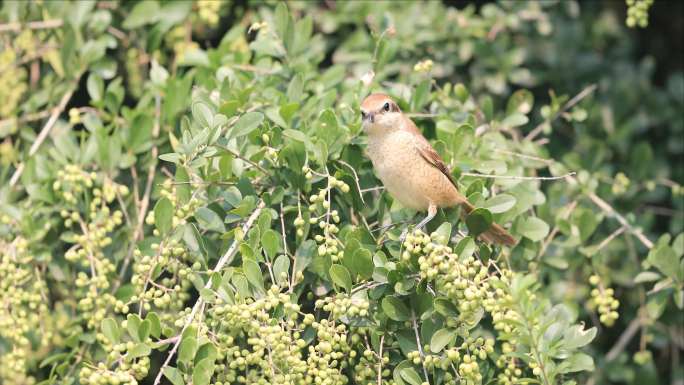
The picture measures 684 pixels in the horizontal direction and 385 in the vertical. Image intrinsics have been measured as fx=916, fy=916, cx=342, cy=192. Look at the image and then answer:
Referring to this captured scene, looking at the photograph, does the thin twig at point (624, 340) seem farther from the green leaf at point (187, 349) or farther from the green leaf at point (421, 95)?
the green leaf at point (187, 349)

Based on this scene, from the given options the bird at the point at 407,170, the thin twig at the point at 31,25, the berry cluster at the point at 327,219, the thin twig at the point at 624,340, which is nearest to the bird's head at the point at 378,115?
the bird at the point at 407,170

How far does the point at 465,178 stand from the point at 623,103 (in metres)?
2.12

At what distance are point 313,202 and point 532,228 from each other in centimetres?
90

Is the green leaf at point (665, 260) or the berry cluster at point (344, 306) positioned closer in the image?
the berry cluster at point (344, 306)

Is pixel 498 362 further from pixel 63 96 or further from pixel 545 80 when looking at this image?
pixel 545 80

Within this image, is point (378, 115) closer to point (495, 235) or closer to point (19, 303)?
point (495, 235)

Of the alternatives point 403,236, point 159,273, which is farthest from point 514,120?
point 159,273

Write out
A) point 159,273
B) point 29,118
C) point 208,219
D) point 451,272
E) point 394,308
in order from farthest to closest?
point 29,118, point 208,219, point 159,273, point 394,308, point 451,272

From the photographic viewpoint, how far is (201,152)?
2.84 meters

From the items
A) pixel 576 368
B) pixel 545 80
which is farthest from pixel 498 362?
pixel 545 80

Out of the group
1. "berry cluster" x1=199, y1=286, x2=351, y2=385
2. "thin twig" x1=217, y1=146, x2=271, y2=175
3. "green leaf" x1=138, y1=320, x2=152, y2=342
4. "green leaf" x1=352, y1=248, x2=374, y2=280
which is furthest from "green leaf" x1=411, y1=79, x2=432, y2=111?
"green leaf" x1=138, y1=320, x2=152, y2=342

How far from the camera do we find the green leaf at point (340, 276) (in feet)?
9.03

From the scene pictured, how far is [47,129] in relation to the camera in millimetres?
3982

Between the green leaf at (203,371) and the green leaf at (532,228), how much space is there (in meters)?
1.34
